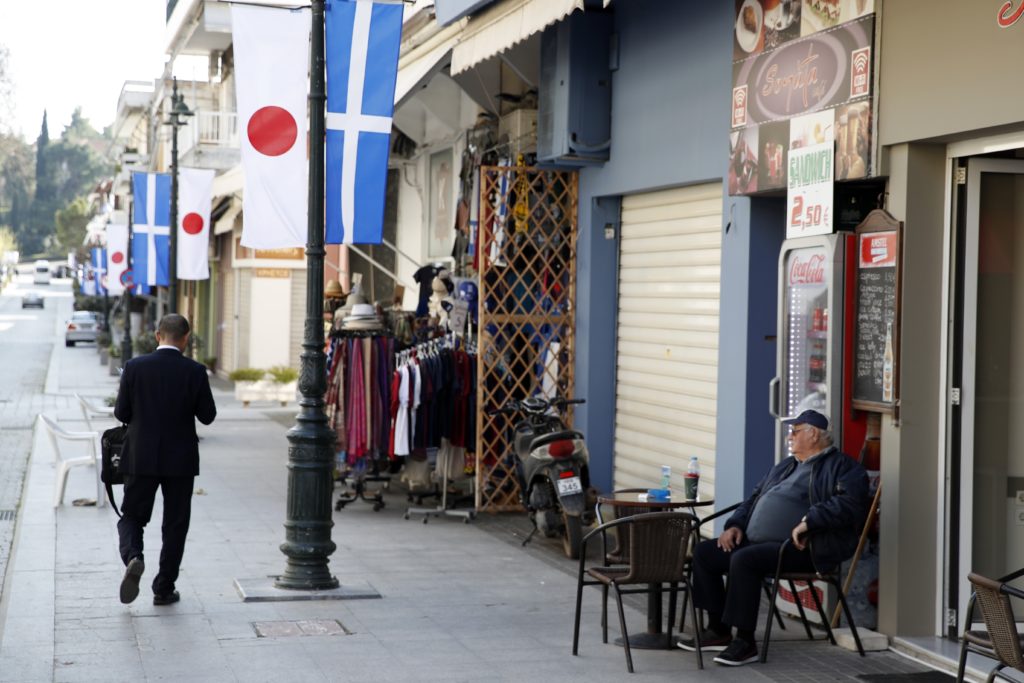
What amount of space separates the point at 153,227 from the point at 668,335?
13.1 metres

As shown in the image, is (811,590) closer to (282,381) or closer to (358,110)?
(358,110)

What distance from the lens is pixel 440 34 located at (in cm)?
1393

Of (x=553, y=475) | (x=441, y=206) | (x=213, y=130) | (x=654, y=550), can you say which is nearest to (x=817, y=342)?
(x=654, y=550)

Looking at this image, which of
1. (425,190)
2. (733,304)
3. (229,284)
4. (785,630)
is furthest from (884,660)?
(229,284)

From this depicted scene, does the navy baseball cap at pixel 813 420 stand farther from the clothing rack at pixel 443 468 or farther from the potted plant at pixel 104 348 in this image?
the potted plant at pixel 104 348

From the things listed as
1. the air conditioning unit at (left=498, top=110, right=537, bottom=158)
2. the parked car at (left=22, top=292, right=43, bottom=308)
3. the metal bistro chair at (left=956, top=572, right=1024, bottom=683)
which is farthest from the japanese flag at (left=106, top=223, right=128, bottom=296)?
the parked car at (left=22, top=292, right=43, bottom=308)

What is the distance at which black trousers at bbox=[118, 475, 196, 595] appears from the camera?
843 centimetres

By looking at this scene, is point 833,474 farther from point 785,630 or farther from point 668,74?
point 668,74

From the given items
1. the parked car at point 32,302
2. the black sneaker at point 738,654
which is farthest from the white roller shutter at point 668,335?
the parked car at point 32,302

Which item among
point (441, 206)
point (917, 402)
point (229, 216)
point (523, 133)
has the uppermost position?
point (229, 216)

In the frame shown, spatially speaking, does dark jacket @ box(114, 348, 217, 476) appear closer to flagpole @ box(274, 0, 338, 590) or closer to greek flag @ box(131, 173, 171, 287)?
flagpole @ box(274, 0, 338, 590)

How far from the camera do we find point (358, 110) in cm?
926

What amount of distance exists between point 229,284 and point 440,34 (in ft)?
82.2

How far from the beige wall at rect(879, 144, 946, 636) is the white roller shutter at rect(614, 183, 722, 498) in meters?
2.91
